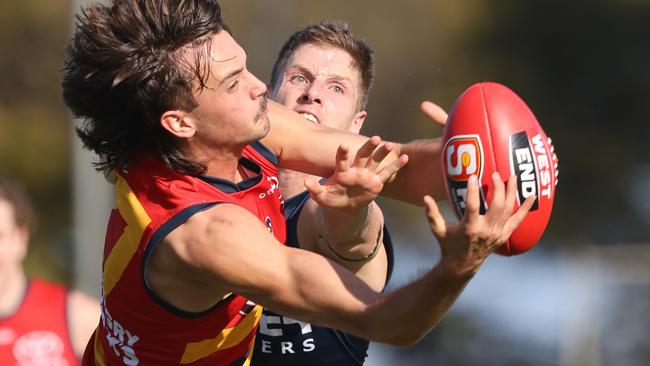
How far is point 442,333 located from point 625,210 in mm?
3575

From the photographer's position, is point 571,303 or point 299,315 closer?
point 299,315

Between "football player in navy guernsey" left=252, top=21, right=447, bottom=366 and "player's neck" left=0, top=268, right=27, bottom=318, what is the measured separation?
2089mm

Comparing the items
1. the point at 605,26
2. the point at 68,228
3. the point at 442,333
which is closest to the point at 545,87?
the point at 605,26

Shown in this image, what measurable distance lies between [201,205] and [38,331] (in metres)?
3.41

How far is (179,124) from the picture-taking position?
4652 millimetres

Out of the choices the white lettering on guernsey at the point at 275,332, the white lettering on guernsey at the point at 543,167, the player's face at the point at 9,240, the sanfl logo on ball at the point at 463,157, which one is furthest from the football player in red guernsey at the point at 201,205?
the player's face at the point at 9,240

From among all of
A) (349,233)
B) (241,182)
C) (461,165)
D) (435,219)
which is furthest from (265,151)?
(435,219)

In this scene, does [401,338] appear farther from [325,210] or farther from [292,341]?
[292,341]

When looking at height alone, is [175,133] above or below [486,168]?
below

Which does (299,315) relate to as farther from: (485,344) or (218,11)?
(485,344)

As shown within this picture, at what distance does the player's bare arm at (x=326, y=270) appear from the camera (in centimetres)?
405

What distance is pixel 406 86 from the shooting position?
18297mm

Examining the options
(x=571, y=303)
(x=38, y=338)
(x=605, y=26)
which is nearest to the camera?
(x=38, y=338)

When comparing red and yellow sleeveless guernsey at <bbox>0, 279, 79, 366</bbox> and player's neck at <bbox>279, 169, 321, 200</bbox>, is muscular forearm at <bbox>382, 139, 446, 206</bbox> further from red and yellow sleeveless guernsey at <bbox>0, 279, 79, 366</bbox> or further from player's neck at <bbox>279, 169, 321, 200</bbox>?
red and yellow sleeveless guernsey at <bbox>0, 279, 79, 366</bbox>
